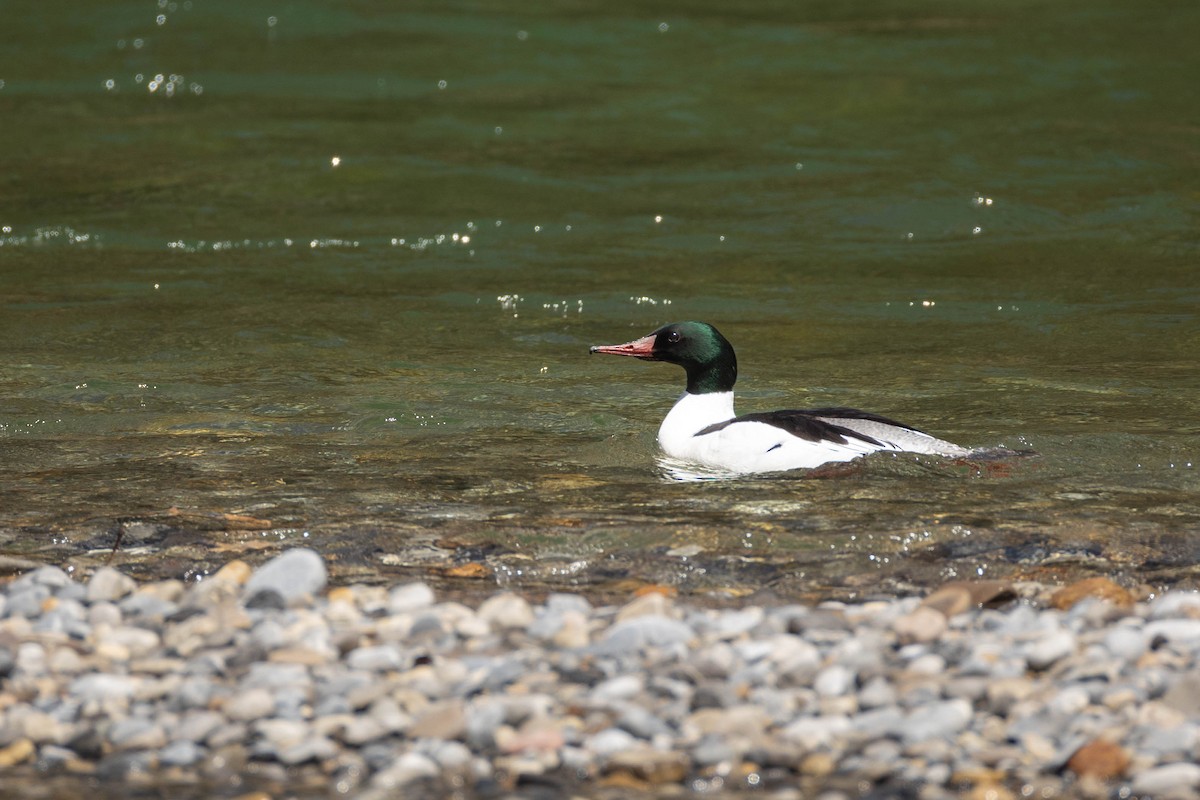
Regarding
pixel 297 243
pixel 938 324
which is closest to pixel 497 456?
pixel 938 324

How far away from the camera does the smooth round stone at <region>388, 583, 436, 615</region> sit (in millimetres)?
6355

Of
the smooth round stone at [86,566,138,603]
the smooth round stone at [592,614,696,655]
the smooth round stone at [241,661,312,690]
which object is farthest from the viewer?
the smooth round stone at [86,566,138,603]

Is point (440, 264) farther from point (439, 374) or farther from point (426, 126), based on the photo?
point (426, 126)

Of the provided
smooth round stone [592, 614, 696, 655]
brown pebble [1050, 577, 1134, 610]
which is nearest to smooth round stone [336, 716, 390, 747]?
smooth round stone [592, 614, 696, 655]

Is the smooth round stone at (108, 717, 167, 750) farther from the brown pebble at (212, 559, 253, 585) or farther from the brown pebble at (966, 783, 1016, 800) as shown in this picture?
the brown pebble at (966, 783, 1016, 800)

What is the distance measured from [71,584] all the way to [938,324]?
9.34 metres

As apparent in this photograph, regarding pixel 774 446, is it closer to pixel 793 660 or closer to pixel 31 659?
pixel 793 660

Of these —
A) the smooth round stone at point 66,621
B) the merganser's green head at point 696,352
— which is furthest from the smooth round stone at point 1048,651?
the merganser's green head at point 696,352

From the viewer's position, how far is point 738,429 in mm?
9516

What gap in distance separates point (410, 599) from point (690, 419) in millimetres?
3986

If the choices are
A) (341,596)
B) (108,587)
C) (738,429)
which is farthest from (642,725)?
(738,429)

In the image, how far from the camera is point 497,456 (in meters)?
9.65

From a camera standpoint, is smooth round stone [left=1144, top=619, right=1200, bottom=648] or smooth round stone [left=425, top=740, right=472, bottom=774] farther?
smooth round stone [left=1144, top=619, right=1200, bottom=648]

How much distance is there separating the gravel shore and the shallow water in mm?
1104
